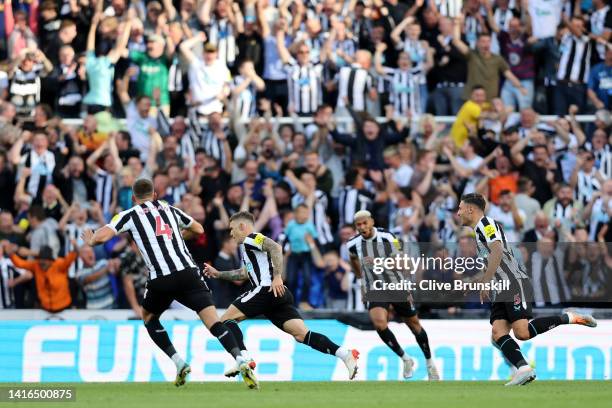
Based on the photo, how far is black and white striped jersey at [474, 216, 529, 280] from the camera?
14.7 meters

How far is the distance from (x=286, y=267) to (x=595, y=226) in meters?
4.48

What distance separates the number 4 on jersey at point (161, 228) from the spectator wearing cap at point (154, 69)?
9004 mm

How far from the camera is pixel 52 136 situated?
22703 mm

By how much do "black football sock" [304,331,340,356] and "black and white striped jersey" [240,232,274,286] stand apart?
2.33 ft

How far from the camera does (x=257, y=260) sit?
1574 cm

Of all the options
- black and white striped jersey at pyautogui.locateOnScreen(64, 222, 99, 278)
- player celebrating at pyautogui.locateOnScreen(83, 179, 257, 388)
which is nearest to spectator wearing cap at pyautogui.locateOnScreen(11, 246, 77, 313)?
black and white striped jersey at pyautogui.locateOnScreen(64, 222, 99, 278)

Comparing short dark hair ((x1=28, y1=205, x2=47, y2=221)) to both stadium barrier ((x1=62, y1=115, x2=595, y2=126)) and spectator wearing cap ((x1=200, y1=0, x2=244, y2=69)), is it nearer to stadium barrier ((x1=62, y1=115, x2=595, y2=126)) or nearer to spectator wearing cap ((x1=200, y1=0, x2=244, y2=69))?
stadium barrier ((x1=62, y1=115, x2=595, y2=126))

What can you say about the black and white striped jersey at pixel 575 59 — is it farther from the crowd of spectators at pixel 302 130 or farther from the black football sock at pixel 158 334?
the black football sock at pixel 158 334

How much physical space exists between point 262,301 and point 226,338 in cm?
133

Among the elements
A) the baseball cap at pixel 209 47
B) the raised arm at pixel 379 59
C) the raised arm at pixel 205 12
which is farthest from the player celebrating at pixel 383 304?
the raised arm at pixel 205 12

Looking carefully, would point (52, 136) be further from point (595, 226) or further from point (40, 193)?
point (595, 226)

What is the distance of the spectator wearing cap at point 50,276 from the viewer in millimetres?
20172

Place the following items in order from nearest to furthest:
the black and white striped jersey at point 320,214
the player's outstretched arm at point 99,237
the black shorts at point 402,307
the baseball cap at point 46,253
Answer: the player's outstretched arm at point 99,237, the black shorts at point 402,307, the baseball cap at point 46,253, the black and white striped jersey at point 320,214

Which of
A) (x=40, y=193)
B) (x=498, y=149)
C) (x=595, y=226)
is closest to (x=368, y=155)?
(x=498, y=149)
